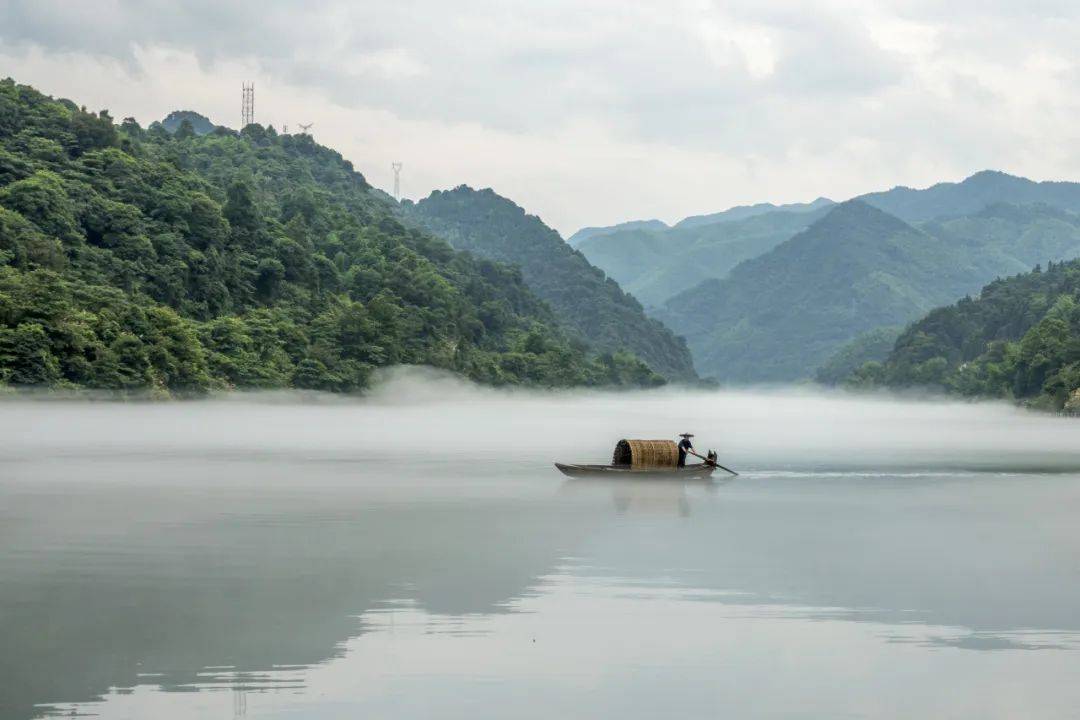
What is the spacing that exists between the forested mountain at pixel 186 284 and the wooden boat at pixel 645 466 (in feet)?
152

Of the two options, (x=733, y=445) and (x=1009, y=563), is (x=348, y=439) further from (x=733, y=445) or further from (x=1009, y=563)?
(x=1009, y=563)

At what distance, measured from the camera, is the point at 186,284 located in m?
109

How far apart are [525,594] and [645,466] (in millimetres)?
21980

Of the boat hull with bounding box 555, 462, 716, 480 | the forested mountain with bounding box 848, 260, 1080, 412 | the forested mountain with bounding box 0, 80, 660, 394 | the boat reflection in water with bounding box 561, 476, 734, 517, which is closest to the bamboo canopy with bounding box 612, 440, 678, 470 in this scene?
the boat hull with bounding box 555, 462, 716, 480

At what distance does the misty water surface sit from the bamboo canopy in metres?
0.78

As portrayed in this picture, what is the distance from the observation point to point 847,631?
16.8 meters

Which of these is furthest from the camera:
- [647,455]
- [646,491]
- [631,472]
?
[647,455]

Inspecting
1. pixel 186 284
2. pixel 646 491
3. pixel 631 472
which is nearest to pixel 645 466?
pixel 631 472

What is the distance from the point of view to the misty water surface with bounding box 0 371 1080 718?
13688mm

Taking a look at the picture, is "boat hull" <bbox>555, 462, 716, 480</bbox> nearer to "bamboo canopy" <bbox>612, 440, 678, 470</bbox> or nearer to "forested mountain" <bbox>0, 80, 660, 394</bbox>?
"bamboo canopy" <bbox>612, 440, 678, 470</bbox>

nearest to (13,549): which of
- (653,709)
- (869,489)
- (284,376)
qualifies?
(653,709)

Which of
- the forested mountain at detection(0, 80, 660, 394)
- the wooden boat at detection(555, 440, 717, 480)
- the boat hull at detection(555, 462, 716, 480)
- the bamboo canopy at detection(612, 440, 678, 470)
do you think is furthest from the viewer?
the forested mountain at detection(0, 80, 660, 394)

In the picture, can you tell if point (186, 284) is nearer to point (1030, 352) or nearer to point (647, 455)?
point (1030, 352)

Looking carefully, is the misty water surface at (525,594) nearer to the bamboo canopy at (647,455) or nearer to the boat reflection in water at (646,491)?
the boat reflection in water at (646,491)
